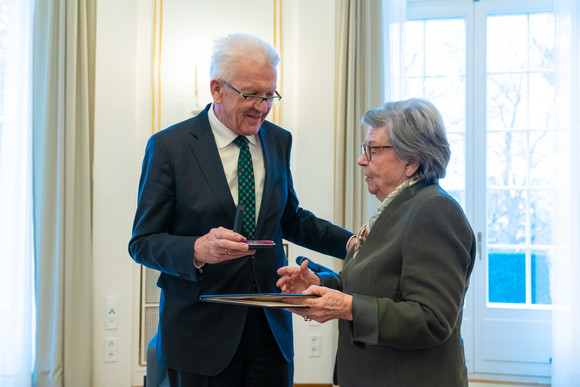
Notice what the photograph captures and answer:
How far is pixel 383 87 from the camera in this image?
3908 mm

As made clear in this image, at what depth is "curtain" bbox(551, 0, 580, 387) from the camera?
3746mm

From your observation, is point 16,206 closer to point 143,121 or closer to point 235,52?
point 143,121

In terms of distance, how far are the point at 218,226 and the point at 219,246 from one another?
259 mm

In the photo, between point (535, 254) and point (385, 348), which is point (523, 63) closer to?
point (535, 254)

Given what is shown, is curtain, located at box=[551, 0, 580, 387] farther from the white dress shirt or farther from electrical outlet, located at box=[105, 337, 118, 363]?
electrical outlet, located at box=[105, 337, 118, 363]

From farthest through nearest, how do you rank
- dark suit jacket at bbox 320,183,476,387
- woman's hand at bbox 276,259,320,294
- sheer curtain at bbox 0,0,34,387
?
sheer curtain at bbox 0,0,34,387 < woman's hand at bbox 276,259,320,294 < dark suit jacket at bbox 320,183,476,387

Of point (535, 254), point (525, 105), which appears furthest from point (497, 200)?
point (525, 105)

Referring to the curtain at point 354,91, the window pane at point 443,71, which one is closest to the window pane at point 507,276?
the window pane at point 443,71

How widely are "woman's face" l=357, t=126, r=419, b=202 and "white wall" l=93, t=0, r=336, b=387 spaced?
230cm

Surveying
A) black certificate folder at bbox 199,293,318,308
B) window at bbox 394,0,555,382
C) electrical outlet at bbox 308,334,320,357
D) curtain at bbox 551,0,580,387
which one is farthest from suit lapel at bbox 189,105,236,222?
curtain at bbox 551,0,580,387

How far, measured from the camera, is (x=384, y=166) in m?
1.59

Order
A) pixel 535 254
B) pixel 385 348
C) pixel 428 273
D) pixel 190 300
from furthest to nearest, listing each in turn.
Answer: pixel 535 254, pixel 190 300, pixel 385 348, pixel 428 273

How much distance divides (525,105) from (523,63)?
1.02 feet

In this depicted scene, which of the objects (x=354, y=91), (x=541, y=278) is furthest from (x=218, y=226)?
(x=541, y=278)
